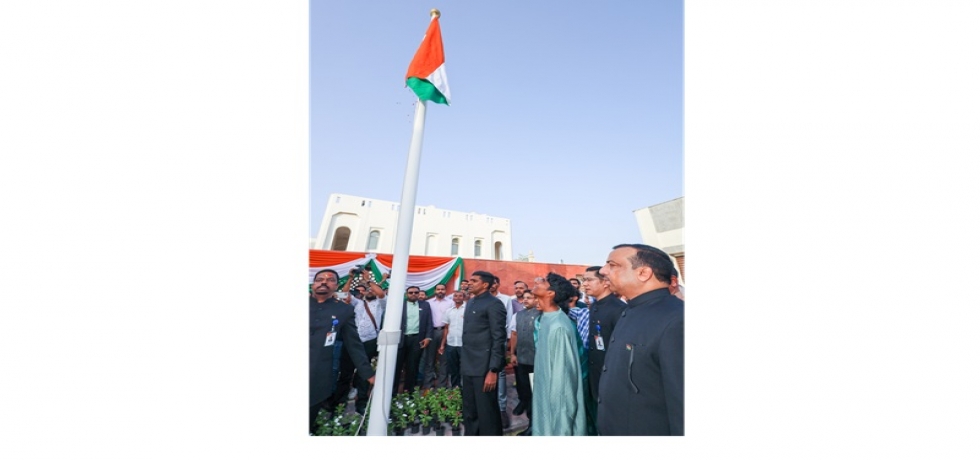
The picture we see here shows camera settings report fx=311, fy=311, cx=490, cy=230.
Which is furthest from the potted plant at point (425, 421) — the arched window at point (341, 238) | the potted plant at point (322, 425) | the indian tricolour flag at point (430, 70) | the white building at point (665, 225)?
the arched window at point (341, 238)

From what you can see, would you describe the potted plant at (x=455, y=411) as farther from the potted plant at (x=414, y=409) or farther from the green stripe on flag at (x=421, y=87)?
the green stripe on flag at (x=421, y=87)

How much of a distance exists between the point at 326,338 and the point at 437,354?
1.80m

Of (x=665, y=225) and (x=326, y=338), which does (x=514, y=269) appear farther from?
(x=326, y=338)

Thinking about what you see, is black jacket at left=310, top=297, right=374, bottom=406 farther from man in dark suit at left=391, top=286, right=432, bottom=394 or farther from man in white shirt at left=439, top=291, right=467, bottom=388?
man in white shirt at left=439, top=291, right=467, bottom=388

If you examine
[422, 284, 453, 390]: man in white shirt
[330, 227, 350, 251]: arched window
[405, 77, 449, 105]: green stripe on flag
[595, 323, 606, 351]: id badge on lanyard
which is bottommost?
[422, 284, 453, 390]: man in white shirt

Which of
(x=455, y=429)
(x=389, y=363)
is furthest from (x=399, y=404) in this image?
(x=389, y=363)

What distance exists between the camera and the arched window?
599 cm

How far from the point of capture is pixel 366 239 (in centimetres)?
570

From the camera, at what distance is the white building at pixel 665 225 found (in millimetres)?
3160

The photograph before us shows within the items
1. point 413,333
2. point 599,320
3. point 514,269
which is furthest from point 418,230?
point 599,320

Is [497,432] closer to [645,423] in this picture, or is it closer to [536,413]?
[536,413]

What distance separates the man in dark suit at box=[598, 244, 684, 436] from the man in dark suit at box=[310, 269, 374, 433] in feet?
5.71

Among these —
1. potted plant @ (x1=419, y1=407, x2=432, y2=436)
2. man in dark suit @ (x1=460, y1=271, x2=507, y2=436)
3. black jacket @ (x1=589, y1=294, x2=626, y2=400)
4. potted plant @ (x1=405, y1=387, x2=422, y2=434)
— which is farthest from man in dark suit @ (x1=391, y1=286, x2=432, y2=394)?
black jacket @ (x1=589, y1=294, x2=626, y2=400)

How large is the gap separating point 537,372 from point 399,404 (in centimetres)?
108
